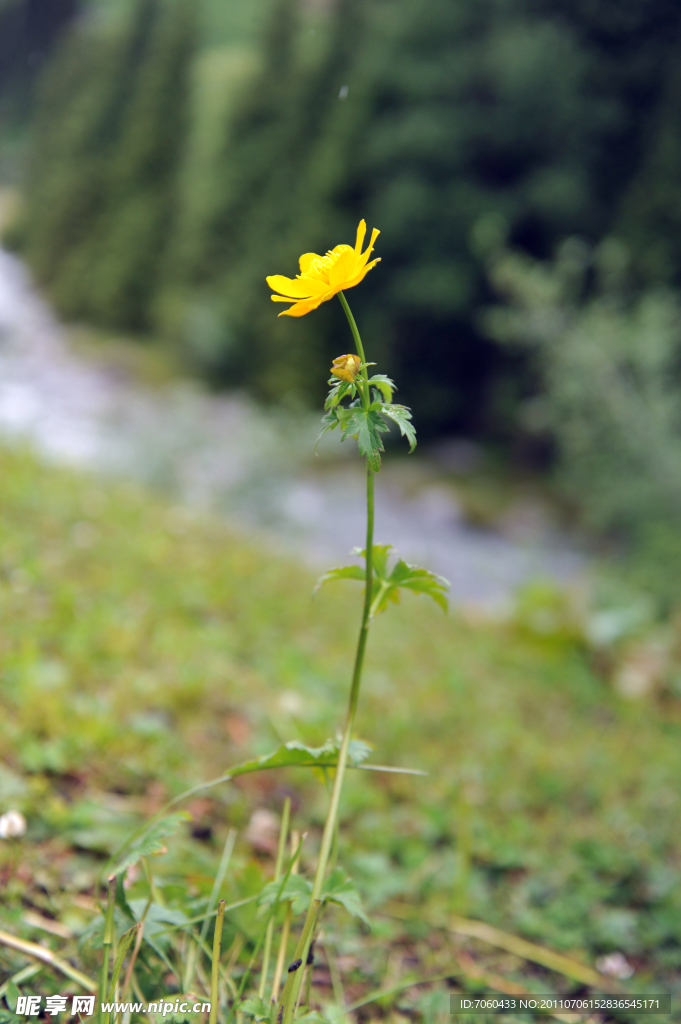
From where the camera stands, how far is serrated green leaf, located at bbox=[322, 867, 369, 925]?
2.01 ft

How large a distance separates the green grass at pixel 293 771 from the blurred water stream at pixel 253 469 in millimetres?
1178

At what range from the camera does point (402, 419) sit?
1.82ft

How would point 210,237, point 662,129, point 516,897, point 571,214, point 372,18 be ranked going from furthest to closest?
1. point 210,237
2. point 372,18
3. point 571,214
4. point 662,129
5. point 516,897

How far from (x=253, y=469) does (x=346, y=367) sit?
5.09m

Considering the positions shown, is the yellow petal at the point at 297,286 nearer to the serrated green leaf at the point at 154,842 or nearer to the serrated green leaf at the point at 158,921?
the serrated green leaf at the point at 154,842

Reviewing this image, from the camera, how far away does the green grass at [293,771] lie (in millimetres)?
1104

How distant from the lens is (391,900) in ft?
4.03

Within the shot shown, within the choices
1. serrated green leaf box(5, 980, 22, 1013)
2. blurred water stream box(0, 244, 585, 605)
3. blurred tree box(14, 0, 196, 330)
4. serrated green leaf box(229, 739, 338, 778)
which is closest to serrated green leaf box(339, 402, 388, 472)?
serrated green leaf box(229, 739, 338, 778)

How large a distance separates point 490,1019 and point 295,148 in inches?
508

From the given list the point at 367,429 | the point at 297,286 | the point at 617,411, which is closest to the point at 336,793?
the point at 367,429

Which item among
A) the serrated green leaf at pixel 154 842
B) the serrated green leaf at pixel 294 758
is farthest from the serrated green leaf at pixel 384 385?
the serrated green leaf at pixel 154 842

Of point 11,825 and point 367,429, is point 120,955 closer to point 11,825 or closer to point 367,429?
point 11,825

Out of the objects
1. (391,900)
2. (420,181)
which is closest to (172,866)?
(391,900)

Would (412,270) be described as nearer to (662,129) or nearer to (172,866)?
(662,129)
